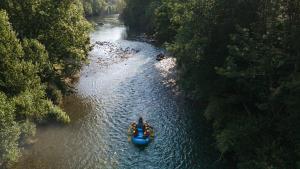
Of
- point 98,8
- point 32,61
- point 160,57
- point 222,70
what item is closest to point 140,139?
point 222,70

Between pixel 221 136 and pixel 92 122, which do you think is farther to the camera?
pixel 92 122

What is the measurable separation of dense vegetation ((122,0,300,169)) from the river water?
3.59m

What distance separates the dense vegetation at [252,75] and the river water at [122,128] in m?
3.59

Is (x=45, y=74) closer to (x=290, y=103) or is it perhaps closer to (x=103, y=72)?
(x=103, y=72)

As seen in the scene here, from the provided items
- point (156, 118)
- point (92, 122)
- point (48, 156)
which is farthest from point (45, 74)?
point (156, 118)

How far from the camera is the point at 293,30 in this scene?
21.7 m

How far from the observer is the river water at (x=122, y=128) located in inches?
1086

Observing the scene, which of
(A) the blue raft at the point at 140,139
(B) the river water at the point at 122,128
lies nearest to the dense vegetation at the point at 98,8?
(B) the river water at the point at 122,128

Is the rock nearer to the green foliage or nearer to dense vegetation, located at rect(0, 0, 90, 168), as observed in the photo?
dense vegetation, located at rect(0, 0, 90, 168)

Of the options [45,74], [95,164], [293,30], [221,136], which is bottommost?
[95,164]

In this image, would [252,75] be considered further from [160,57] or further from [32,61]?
[160,57]

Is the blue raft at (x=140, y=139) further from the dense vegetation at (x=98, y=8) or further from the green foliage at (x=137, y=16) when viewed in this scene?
the dense vegetation at (x=98, y=8)

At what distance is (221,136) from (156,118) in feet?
37.8

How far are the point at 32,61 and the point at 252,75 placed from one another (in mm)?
18406
